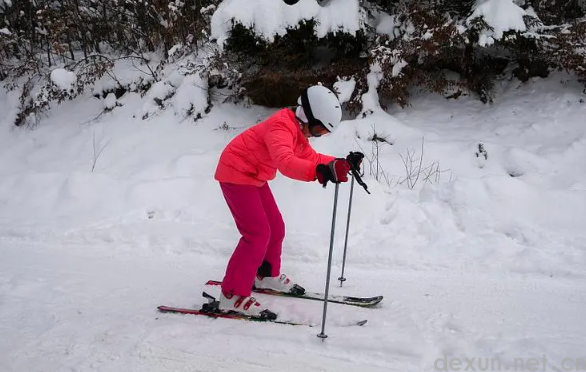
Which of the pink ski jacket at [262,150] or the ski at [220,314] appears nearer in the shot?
the pink ski jacket at [262,150]

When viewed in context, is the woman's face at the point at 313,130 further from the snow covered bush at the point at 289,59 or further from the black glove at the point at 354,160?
the snow covered bush at the point at 289,59

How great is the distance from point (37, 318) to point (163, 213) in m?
2.49

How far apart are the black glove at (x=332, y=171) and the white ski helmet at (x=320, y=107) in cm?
39

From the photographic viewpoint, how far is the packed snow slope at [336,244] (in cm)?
289

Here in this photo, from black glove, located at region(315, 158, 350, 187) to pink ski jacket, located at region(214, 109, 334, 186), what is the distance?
21 cm

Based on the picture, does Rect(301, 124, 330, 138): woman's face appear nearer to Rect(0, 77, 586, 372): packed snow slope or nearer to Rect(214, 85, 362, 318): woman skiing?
Rect(214, 85, 362, 318): woman skiing

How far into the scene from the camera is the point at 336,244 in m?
4.93

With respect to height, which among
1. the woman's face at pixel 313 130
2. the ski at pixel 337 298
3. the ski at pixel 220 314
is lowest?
the ski at pixel 220 314

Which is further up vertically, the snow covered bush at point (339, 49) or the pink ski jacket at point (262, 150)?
the snow covered bush at point (339, 49)

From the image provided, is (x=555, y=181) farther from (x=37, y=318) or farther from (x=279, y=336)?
(x=37, y=318)

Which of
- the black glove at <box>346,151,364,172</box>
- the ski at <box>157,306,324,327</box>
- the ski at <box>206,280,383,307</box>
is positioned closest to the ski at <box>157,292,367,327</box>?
the ski at <box>157,306,324,327</box>

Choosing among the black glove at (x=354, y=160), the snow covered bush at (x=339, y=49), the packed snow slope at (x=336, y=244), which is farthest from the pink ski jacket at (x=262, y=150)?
the snow covered bush at (x=339, y=49)

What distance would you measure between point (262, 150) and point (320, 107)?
1.68ft

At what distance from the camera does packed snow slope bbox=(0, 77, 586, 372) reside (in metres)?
2.89
